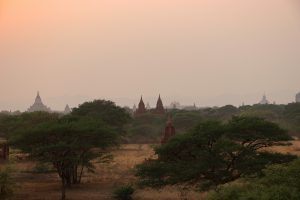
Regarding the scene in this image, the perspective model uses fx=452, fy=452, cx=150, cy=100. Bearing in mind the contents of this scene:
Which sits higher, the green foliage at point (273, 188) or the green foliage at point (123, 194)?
the green foliage at point (273, 188)

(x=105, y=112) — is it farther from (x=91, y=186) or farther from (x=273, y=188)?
(x=273, y=188)

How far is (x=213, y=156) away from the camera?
65.9 ft

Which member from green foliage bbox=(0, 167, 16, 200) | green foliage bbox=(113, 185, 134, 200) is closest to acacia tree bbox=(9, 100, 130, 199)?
green foliage bbox=(113, 185, 134, 200)

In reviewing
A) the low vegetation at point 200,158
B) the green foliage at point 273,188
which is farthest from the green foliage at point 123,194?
the green foliage at point 273,188

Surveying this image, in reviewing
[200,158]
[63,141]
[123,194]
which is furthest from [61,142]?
[200,158]

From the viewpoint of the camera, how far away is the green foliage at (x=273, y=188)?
11.6 m

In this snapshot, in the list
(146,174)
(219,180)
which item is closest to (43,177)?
(146,174)

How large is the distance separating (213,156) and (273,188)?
315 inches

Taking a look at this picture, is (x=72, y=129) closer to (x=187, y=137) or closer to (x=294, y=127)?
(x=187, y=137)

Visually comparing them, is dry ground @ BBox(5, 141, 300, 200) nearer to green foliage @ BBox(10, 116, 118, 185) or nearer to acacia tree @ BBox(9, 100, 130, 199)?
acacia tree @ BBox(9, 100, 130, 199)

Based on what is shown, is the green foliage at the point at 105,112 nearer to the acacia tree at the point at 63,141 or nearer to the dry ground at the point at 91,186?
the dry ground at the point at 91,186

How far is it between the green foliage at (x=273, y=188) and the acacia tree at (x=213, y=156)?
5627mm

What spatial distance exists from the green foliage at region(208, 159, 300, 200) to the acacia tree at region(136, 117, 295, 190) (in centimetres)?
563

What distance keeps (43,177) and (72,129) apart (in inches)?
356
